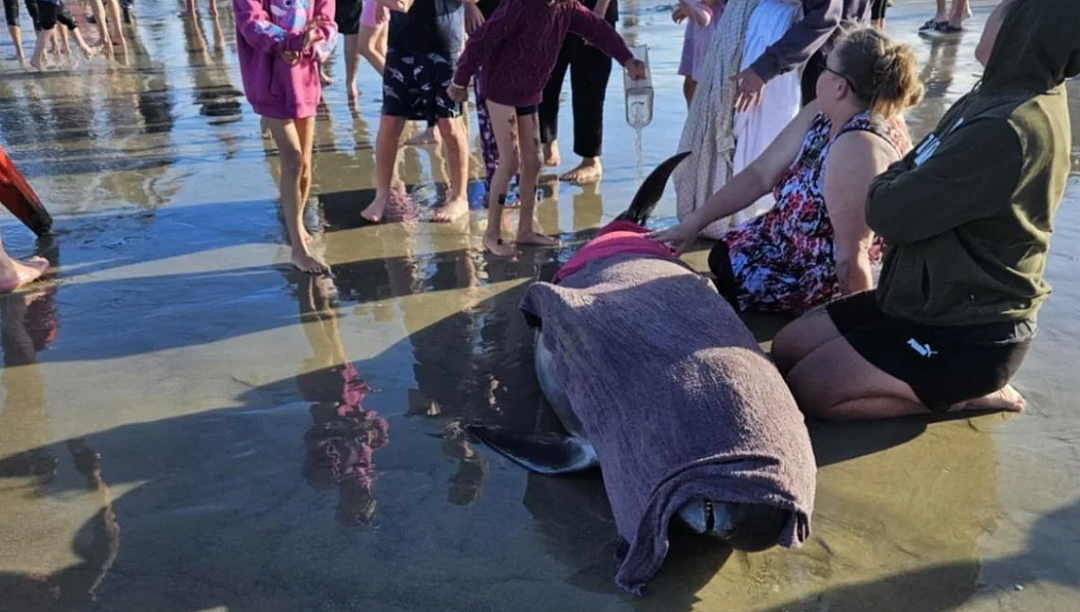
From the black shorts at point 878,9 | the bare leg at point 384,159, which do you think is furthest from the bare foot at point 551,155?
the black shorts at point 878,9

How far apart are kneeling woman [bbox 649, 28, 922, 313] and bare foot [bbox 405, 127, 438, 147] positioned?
12.2 feet

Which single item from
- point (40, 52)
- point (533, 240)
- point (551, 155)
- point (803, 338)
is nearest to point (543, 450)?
point (803, 338)

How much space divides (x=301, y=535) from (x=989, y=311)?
2.50 m

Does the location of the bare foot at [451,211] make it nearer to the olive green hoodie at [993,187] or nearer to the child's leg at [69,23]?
the olive green hoodie at [993,187]

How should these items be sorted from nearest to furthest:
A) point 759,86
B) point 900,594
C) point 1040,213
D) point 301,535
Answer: point 900,594 → point 301,535 → point 1040,213 → point 759,86

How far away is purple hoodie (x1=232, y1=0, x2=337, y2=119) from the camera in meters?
4.62

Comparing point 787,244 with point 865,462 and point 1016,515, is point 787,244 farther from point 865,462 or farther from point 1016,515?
point 1016,515

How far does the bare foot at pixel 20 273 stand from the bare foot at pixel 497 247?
2.42 metres

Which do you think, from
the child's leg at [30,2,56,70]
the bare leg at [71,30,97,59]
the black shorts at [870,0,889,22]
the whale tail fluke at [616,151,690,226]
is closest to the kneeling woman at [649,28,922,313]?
the whale tail fluke at [616,151,690,226]

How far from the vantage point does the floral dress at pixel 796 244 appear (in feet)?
13.8

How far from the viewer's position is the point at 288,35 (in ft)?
15.3

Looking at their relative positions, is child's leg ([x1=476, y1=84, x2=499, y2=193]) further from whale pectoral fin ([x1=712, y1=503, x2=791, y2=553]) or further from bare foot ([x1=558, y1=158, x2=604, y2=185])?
whale pectoral fin ([x1=712, y1=503, x2=791, y2=553])

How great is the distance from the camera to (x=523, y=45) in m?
5.11

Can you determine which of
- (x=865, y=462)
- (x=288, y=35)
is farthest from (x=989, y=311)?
(x=288, y=35)
